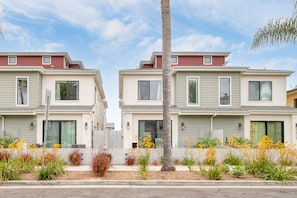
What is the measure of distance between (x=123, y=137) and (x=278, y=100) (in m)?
11.9

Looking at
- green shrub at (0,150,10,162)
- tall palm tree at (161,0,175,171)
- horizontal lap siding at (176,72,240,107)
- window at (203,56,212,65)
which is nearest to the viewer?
tall palm tree at (161,0,175,171)

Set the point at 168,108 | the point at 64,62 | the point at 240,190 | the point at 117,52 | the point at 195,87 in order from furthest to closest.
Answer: the point at 64,62 < the point at 117,52 < the point at 195,87 < the point at 168,108 < the point at 240,190

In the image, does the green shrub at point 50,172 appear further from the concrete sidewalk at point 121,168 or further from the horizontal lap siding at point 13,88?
the horizontal lap siding at point 13,88

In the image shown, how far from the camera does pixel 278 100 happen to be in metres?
21.9

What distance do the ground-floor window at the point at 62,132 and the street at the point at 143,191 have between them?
10321 mm

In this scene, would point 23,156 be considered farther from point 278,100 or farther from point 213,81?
point 278,100

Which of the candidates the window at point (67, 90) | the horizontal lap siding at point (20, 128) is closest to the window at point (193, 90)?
the window at point (67, 90)

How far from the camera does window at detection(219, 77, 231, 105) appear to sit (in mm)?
20719

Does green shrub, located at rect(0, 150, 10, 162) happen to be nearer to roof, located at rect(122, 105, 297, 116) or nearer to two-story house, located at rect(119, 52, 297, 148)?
two-story house, located at rect(119, 52, 297, 148)

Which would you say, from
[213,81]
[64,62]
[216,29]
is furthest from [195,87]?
[64,62]

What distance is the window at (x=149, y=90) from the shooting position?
21141mm

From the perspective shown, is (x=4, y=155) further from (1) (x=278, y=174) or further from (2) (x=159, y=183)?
(1) (x=278, y=174)

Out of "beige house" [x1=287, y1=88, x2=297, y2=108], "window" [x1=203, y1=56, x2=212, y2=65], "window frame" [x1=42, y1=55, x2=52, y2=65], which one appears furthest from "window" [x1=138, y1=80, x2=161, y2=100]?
"beige house" [x1=287, y1=88, x2=297, y2=108]

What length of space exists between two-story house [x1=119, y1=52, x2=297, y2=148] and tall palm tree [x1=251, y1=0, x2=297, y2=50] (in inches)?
250
